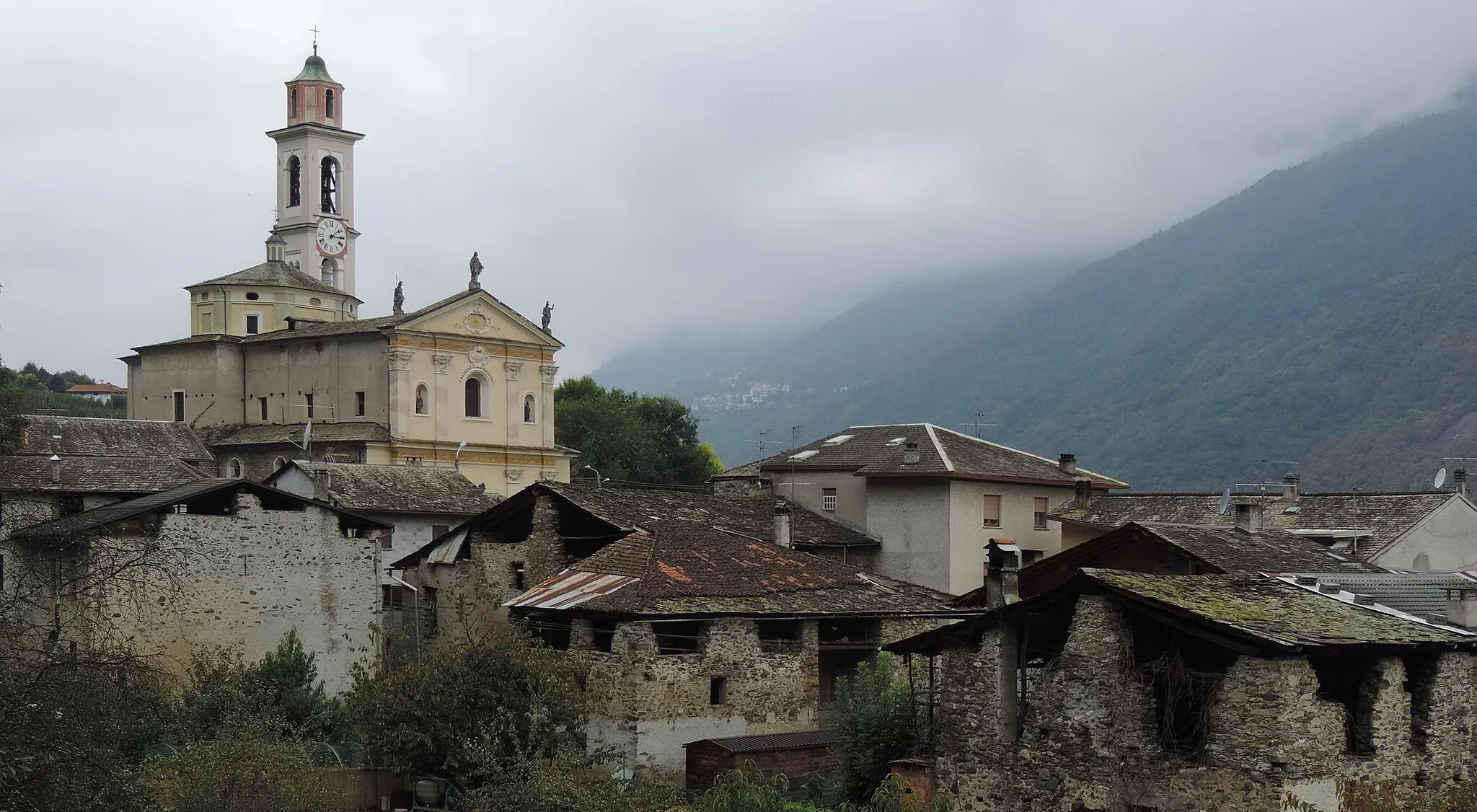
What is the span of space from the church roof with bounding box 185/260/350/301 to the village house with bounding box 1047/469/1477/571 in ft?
171

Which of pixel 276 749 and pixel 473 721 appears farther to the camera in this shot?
pixel 473 721

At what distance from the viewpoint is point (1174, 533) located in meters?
31.7

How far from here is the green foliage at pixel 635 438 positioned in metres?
105

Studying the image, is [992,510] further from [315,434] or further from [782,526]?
[315,434]

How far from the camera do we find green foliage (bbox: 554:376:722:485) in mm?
104625

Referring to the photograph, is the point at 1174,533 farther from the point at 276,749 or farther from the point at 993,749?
the point at 276,749

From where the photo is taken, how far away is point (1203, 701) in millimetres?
22922

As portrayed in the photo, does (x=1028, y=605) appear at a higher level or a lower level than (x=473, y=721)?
higher

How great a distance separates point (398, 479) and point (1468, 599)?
32324 mm

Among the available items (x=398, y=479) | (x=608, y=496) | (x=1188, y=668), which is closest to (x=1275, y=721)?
(x=1188, y=668)

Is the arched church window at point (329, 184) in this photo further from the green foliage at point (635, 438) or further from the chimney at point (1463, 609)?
the chimney at point (1463, 609)

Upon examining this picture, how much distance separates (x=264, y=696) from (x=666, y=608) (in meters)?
8.28

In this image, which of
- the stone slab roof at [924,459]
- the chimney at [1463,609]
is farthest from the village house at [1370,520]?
the chimney at [1463,609]

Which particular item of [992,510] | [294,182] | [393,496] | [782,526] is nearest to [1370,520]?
[992,510]
